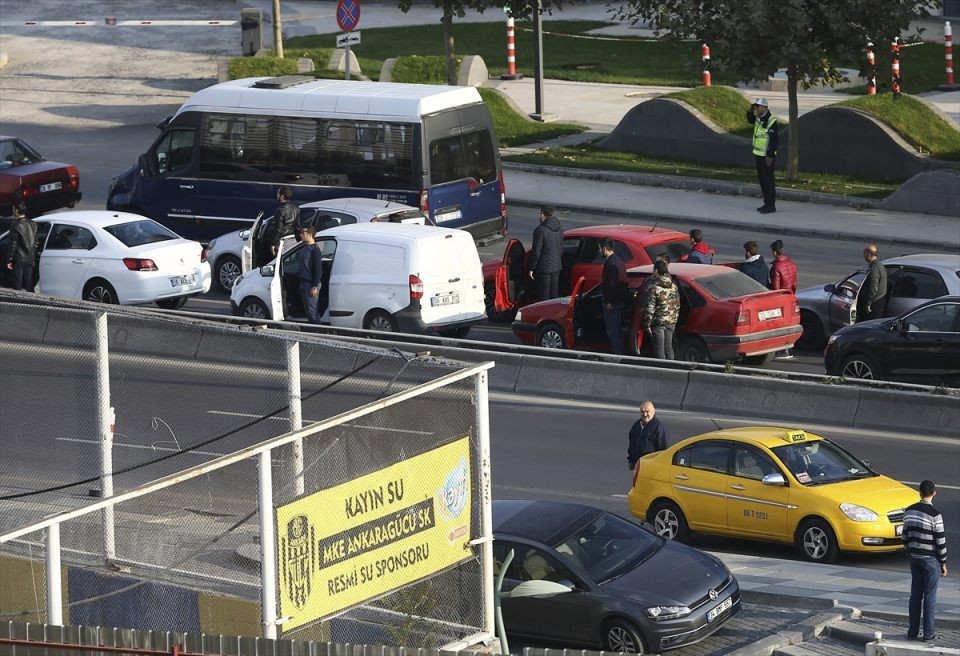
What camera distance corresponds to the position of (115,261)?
970 inches

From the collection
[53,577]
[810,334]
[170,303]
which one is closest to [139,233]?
[170,303]

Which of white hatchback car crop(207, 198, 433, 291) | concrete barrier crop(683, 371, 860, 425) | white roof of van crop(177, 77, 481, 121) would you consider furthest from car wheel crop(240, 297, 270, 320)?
concrete barrier crop(683, 371, 860, 425)

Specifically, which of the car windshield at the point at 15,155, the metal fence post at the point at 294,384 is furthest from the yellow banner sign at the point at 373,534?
the car windshield at the point at 15,155

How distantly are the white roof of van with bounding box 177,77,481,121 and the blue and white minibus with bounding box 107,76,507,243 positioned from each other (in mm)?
17

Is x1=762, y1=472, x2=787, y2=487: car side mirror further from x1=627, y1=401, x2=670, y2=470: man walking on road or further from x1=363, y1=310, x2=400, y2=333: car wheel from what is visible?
x1=363, y1=310, x2=400, y2=333: car wheel

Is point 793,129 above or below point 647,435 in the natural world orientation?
above

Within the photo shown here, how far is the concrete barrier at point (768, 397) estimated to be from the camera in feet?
66.2

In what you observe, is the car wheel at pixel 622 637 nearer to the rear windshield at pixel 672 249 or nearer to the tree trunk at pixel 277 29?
the rear windshield at pixel 672 249

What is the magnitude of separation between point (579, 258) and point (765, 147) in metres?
7.33

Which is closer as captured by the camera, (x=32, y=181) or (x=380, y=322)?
(x=380, y=322)

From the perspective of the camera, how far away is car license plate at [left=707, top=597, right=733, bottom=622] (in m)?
14.3

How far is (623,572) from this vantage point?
578 inches

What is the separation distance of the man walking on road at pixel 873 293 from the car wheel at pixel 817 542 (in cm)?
623

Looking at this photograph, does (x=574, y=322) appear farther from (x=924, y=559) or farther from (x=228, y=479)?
(x=228, y=479)
